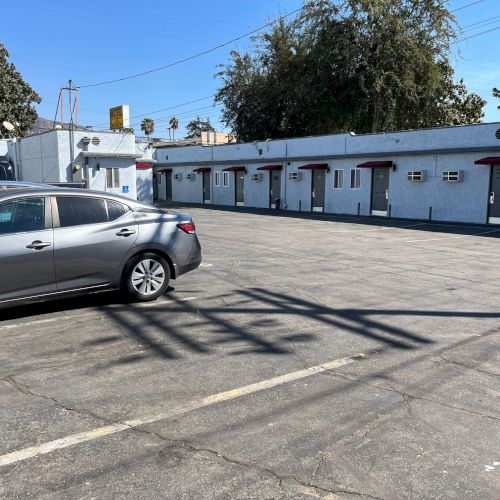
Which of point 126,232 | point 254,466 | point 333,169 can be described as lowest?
point 254,466

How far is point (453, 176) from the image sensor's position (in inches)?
918

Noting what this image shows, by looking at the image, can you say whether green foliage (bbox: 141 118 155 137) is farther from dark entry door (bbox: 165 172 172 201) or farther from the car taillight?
the car taillight

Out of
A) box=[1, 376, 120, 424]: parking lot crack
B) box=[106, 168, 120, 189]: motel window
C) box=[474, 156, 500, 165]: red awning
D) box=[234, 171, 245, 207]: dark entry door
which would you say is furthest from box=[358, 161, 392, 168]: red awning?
box=[1, 376, 120, 424]: parking lot crack

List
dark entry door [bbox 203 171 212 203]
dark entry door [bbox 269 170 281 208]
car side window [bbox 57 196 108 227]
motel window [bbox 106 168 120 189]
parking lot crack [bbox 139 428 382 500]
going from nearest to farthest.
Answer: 1. parking lot crack [bbox 139 428 382 500]
2. car side window [bbox 57 196 108 227]
3. motel window [bbox 106 168 120 189]
4. dark entry door [bbox 269 170 281 208]
5. dark entry door [bbox 203 171 212 203]

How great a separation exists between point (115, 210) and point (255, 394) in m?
3.69

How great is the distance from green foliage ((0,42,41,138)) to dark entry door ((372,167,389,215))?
3438cm

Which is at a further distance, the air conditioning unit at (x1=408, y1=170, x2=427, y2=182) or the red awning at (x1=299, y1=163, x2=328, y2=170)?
the red awning at (x1=299, y1=163, x2=328, y2=170)

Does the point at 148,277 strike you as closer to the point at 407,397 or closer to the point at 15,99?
the point at 407,397

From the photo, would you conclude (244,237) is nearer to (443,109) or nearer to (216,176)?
(216,176)

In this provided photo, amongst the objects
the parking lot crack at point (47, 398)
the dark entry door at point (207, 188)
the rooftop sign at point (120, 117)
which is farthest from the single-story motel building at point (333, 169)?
the parking lot crack at point (47, 398)

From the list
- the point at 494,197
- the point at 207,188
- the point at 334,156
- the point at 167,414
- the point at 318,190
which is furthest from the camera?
the point at 207,188

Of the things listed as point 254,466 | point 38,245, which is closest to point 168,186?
point 38,245

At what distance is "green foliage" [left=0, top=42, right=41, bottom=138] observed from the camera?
4784 centimetres

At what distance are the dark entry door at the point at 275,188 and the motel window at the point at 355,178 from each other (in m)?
5.84
